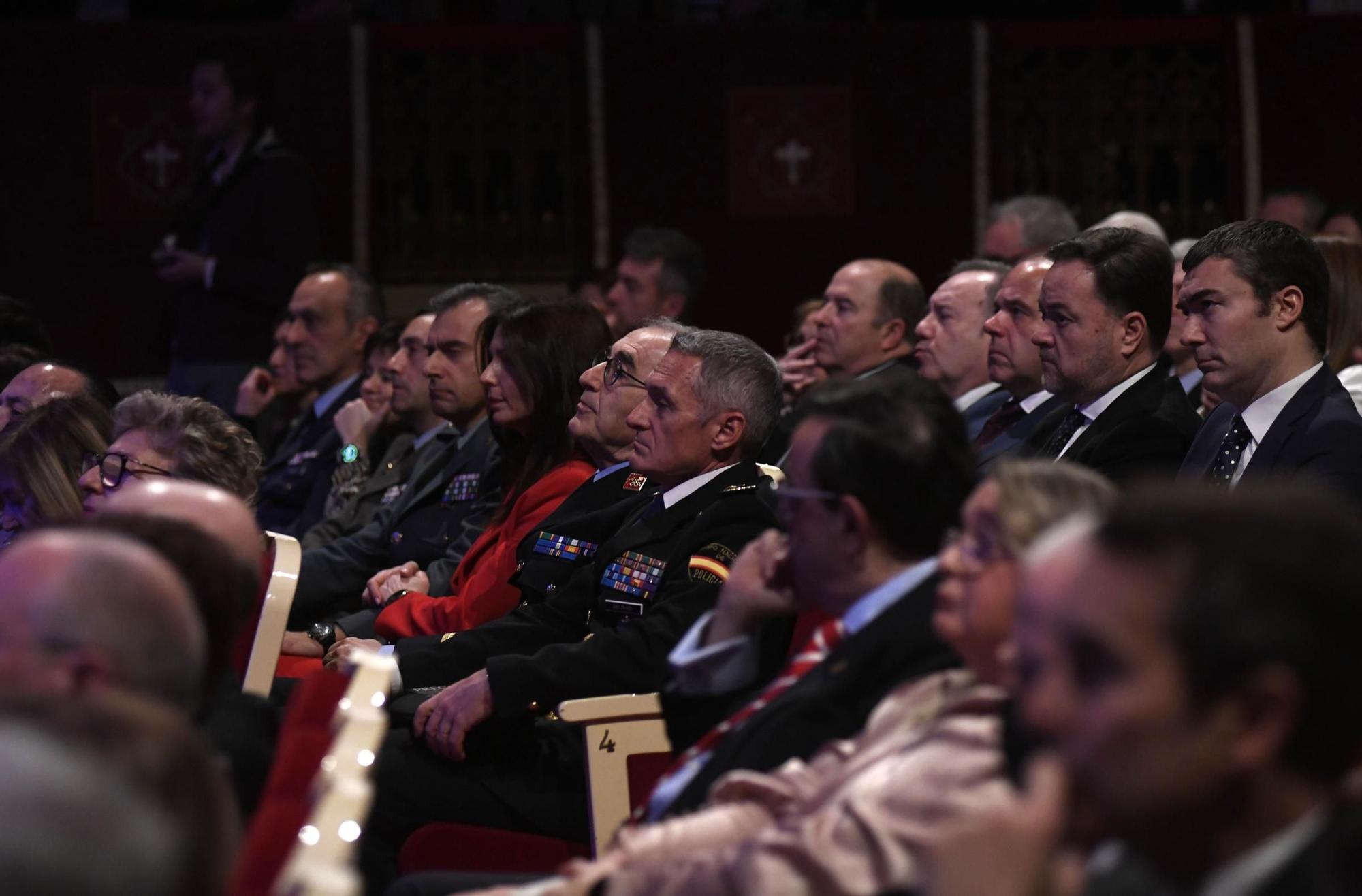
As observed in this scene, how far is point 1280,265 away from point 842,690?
1949mm

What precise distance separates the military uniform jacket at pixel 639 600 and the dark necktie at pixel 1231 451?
97 cm

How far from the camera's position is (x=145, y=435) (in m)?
3.72

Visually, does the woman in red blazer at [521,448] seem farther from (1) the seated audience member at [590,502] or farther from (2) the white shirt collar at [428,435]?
(2) the white shirt collar at [428,435]

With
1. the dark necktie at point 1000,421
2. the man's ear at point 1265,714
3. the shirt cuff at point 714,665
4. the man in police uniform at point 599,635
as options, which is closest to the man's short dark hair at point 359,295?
the dark necktie at point 1000,421

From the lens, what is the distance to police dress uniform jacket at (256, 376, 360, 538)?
606 centimetres

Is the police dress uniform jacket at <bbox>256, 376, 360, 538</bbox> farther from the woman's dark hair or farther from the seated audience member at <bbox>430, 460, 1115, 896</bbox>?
the seated audience member at <bbox>430, 460, 1115, 896</bbox>

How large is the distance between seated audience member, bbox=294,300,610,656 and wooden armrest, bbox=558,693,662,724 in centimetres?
98

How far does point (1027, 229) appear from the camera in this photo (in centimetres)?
662

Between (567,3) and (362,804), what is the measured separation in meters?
6.77

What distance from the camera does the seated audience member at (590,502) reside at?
151 inches

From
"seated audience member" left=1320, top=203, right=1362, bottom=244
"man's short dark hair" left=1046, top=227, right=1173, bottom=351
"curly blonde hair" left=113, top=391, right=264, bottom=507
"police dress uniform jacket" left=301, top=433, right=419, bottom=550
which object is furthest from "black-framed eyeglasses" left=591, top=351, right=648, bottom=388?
"seated audience member" left=1320, top=203, right=1362, bottom=244

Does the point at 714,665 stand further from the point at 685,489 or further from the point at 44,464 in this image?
the point at 44,464

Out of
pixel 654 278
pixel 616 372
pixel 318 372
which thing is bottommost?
pixel 318 372

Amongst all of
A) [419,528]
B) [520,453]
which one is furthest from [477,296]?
[520,453]
